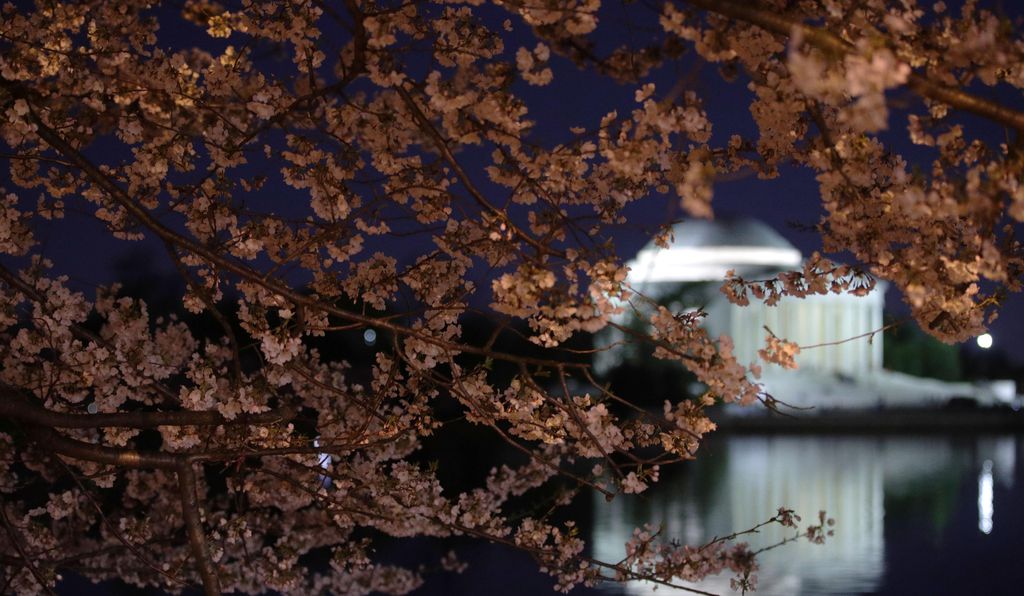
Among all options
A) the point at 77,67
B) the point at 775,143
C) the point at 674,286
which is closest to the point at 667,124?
the point at 775,143

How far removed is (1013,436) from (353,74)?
176ft

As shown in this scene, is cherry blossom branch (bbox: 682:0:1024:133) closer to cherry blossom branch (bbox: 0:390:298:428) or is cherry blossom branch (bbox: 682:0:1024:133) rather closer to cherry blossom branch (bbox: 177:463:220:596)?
cherry blossom branch (bbox: 0:390:298:428)

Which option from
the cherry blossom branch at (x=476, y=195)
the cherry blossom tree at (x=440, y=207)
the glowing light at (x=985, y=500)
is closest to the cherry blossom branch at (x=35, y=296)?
the cherry blossom tree at (x=440, y=207)

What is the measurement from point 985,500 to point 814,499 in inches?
Answer: 147

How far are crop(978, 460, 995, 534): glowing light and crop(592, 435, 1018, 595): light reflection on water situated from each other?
0.03 metres

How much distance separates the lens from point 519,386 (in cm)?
605

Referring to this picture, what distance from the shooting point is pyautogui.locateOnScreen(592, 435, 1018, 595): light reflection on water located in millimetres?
20000

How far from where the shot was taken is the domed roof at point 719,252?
9119cm

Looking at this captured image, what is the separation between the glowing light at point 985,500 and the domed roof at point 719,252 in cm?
5301

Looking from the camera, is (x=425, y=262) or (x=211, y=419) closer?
(x=211, y=419)

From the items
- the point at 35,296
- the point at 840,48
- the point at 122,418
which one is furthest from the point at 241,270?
the point at 840,48

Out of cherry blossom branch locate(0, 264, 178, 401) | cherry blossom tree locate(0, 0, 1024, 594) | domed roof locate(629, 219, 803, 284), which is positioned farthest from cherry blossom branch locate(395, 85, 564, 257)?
domed roof locate(629, 219, 803, 284)

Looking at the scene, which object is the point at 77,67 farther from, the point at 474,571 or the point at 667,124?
the point at 474,571

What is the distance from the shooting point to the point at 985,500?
28891 mm
